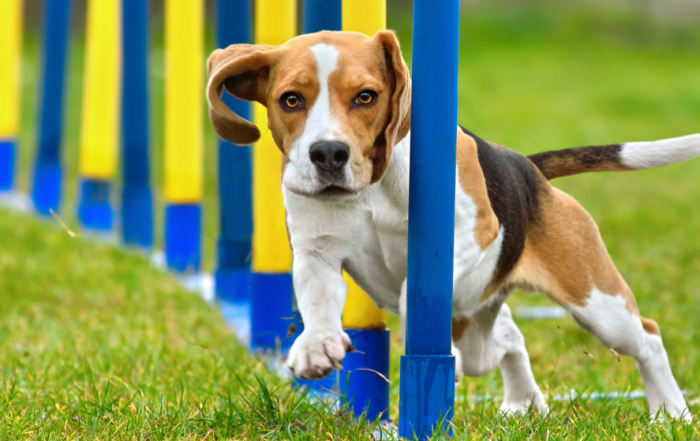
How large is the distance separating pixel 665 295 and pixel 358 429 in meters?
3.43

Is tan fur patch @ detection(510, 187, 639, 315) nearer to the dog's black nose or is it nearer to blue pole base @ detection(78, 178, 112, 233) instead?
the dog's black nose

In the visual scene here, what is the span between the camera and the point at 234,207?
586 centimetres

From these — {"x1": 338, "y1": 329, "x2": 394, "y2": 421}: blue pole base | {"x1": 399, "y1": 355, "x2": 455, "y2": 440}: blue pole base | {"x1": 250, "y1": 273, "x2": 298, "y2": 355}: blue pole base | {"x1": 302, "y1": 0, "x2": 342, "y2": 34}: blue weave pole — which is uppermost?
{"x1": 302, "y1": 0, "x2": 342, "y2": 34}: blue weave pole

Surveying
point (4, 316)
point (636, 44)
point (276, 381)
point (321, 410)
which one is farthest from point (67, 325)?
point (636, 44)

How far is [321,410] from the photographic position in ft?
10.2

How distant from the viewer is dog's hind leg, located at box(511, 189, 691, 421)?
3.38 meters

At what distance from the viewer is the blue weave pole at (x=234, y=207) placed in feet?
18.1

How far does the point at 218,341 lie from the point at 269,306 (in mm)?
520

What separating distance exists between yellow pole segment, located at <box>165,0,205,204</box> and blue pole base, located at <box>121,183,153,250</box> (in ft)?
2.54

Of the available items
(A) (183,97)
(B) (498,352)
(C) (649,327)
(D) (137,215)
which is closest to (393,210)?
(B) (498,352)

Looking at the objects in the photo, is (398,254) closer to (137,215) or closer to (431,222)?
(431,222)

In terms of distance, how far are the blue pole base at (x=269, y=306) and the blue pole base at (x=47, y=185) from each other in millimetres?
4877

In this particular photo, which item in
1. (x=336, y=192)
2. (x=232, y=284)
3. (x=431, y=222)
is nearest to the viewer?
(x=336, y=192)

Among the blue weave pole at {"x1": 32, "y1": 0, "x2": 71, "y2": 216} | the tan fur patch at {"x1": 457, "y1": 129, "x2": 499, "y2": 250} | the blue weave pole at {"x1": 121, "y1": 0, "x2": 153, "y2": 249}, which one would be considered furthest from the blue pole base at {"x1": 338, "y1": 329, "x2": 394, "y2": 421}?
the blue weave pole at {"x1": 32, "y1": 0, "x2": 71, "y2": 216}
